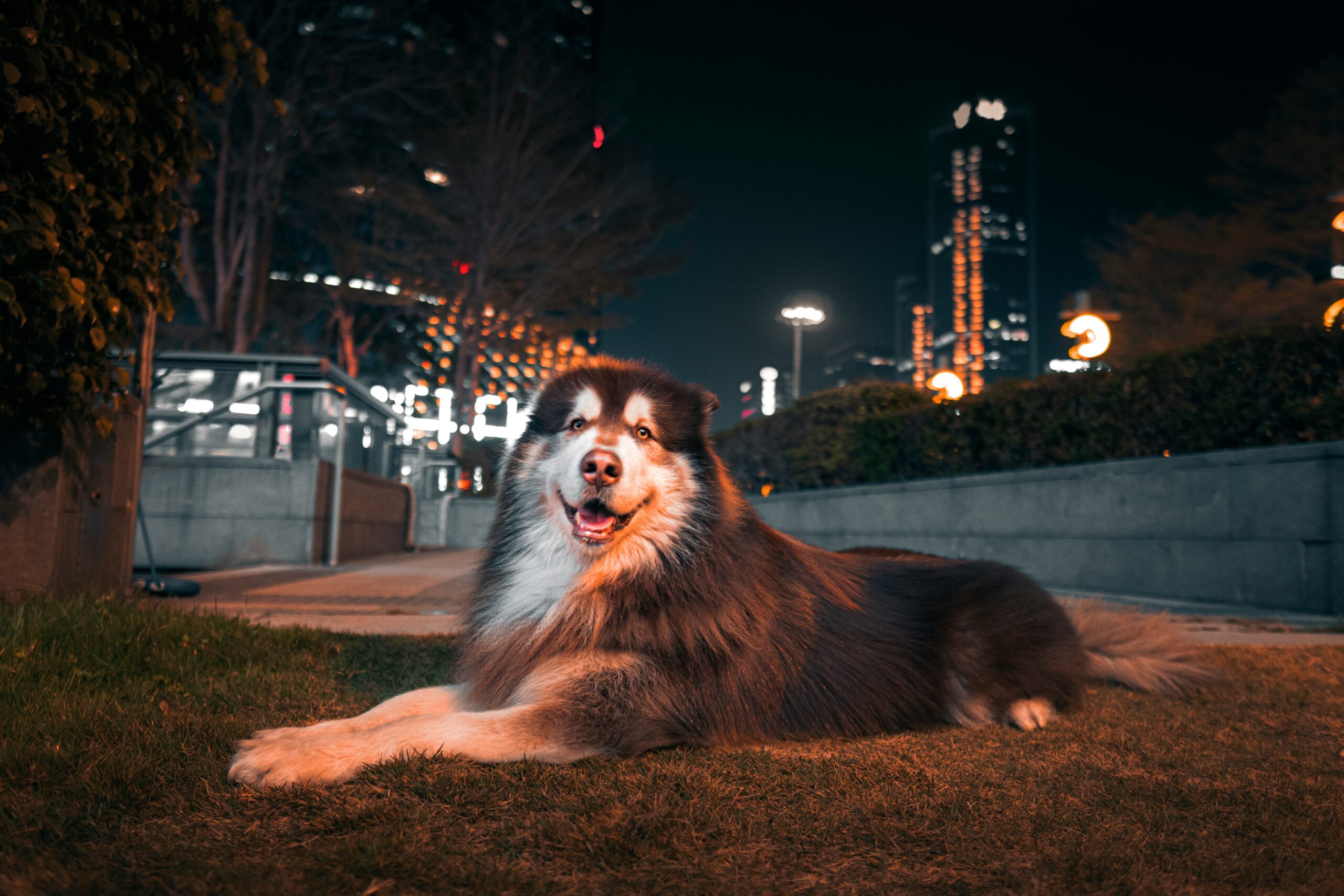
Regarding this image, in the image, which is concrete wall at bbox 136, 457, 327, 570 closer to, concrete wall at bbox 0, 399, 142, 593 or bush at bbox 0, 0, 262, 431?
concrete wall at bbox 0, 399, 142, 593

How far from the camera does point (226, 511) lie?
1021cm

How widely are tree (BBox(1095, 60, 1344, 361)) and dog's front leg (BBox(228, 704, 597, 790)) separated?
767 inches

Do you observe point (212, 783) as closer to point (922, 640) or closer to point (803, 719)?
point (803, 719)

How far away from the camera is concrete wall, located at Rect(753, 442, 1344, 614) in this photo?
621 cm

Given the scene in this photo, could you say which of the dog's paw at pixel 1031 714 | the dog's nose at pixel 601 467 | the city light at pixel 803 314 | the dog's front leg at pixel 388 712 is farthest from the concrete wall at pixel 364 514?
the city light at pixel 803 314

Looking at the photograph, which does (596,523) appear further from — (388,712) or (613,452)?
(388,712)

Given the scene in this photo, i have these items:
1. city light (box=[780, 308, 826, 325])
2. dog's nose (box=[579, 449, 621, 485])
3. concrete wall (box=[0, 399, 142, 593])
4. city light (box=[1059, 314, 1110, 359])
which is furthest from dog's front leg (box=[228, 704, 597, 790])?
city light (box=[780, 308, 826, 325])

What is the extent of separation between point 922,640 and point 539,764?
1.58m

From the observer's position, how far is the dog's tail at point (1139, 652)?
370cm

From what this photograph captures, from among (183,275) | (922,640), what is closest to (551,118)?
(183,275)

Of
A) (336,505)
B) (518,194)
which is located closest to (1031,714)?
(336,505)

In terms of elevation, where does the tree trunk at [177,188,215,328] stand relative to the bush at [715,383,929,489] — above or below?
above

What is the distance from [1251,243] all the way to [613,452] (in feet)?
79.8

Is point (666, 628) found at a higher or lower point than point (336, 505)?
lower
